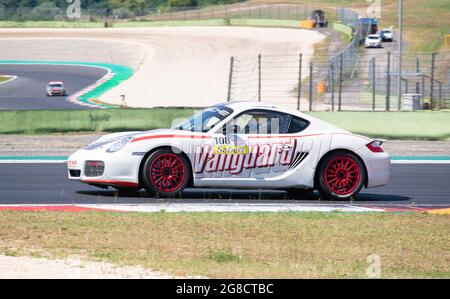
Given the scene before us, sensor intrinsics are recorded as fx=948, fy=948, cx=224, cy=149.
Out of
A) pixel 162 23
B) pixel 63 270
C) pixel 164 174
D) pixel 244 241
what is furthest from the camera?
pixel 162 23

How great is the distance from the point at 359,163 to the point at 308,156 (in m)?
0.72

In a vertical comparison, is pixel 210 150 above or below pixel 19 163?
above

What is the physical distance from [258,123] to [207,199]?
4.13ft

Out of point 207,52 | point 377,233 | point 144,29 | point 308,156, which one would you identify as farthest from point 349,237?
point 144,29

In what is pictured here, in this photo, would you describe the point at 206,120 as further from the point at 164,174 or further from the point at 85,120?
the point at 85,120

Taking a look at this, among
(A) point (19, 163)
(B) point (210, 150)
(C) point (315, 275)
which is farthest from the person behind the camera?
(A) point (19, 163)

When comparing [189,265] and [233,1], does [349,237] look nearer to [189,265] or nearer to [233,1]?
[189,265]

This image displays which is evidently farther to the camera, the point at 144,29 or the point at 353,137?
the point at 144,29

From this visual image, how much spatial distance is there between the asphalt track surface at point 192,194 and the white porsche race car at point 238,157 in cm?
24

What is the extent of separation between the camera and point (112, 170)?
41.0 ft

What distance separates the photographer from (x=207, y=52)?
64.8 m

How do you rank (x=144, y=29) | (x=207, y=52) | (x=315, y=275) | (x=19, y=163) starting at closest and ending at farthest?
1. (x=315, y=275)
2. (x=19, y=163)
3. (x=207, y=52)
4. (x=144, y=29)

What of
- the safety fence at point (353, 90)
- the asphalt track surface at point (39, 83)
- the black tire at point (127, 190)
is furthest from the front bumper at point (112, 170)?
the asphalt track surface at point (39, 83)

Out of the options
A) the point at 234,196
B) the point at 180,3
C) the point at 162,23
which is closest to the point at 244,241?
the point at 234,196
